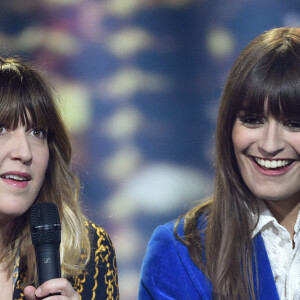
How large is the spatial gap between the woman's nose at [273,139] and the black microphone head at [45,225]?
2.03 ft

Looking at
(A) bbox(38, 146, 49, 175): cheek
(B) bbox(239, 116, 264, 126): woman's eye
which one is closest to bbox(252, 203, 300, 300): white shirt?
(B) bbox(239, 116, 264, 126): woman's eye

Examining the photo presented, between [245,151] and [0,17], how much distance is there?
1231 mm

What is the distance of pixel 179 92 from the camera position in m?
2.74

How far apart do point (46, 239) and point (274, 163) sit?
28.4 inches

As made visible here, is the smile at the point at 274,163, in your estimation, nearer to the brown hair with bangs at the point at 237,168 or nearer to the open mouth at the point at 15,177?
the brown hair with bangs at the point at 237,168

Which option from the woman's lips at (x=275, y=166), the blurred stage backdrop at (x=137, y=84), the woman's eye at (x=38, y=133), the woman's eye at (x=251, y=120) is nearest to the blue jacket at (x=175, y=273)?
the woman's lips at (x=275, y=166)

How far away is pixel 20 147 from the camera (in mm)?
1875

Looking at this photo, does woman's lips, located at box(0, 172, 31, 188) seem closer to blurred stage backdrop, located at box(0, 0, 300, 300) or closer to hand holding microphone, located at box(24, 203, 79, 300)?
hand holding microphone, located at box(24, 203, 79, 300)

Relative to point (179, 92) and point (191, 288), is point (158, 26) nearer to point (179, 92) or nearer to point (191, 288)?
point (179, 92)

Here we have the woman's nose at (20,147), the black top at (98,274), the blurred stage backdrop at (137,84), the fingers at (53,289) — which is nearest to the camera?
the fingers at (53,289)

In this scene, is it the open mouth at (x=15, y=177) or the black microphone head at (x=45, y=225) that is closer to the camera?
the black microphone head at (x=45, y=225)

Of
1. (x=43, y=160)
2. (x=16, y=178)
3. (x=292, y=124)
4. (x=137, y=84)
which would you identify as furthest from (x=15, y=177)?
(x=137, y=84)

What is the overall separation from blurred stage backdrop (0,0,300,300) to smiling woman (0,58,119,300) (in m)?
0.48

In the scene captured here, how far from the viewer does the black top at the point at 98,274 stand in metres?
2.10
